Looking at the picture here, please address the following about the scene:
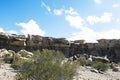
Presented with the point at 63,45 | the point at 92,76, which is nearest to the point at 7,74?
the point at 92,76

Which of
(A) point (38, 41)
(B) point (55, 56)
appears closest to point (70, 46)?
(A) point (38, 41)

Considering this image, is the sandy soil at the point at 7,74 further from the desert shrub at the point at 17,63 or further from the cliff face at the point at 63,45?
the cliff face at the point at 63,45

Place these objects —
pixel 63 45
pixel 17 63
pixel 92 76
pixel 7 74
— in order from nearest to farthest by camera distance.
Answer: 1. pixel 7 74
2. pixel 92 76
3. pixel 17 63
4. pixel 63 45

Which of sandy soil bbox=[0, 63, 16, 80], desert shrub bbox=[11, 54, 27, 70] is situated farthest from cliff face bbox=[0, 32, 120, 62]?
sandy soil bbox=[0, 63, 16, 80]

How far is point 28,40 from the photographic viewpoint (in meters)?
54.3

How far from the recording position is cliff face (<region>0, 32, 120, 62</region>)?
172 ft

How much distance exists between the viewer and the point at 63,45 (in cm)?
5756

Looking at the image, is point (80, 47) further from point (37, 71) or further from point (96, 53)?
point (37, 71)

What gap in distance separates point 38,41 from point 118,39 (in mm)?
19349

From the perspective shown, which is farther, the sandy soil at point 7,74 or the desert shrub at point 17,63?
the sandy soil at point 7,74

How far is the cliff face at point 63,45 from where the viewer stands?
172ft

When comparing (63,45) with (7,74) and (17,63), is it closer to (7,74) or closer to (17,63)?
(17,63)

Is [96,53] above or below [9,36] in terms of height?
below

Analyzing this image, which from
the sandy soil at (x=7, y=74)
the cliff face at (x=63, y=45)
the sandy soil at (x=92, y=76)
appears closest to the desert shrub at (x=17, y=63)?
the sandy soil at (x=7, y=74)
